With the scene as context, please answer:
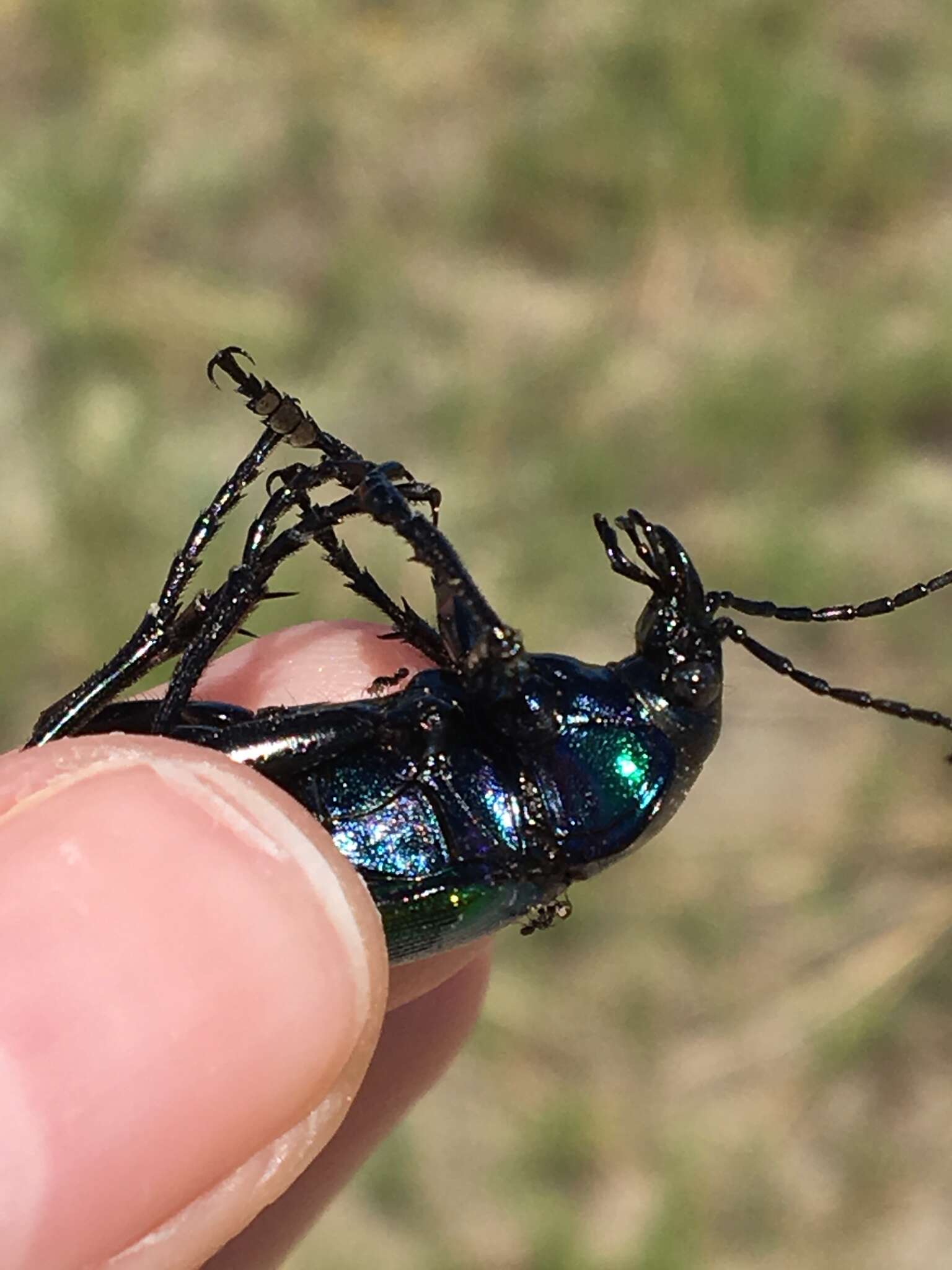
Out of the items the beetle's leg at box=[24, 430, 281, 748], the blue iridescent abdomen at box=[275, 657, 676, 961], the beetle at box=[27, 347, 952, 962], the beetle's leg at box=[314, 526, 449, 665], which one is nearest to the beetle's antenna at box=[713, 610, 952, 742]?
the beetle at box=[27, 347, 952, 962]

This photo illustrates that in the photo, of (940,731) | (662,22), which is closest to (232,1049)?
(940,731)

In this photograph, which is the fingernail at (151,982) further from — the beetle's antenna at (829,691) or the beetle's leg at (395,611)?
the beetle's antenna at (829,691)

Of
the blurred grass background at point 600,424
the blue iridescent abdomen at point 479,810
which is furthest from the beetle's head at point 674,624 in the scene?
the blurred grass background at point 600,424

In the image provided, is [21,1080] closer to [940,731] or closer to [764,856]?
[764,856]

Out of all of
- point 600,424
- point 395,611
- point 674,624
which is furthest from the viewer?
point 600,424

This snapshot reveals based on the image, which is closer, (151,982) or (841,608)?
(151,982)

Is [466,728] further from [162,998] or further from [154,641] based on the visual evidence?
[162,998]

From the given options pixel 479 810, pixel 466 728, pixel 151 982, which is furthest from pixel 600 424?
pixel 151 982
